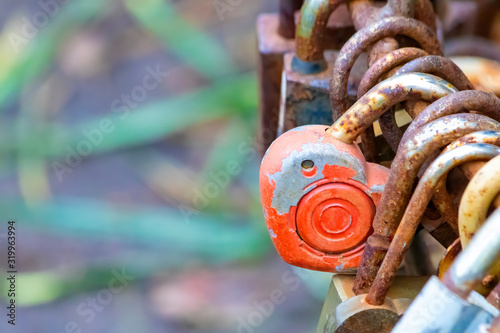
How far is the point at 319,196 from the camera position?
1.74ft

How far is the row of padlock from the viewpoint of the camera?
0.41m

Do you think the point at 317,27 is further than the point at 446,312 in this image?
Yes

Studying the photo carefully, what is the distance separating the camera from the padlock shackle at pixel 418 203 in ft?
1.43

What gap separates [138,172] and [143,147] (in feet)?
0.27

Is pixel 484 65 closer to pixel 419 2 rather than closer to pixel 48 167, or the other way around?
pixel 419 2

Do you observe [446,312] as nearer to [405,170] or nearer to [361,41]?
[405,170]

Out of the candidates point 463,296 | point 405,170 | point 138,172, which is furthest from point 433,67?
point 138,172

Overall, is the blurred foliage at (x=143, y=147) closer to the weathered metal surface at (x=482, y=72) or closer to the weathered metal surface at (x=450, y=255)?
the weathered metal surface at (x=482, y=72)

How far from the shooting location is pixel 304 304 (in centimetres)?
178

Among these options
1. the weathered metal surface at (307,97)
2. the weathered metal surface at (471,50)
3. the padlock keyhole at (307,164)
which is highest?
the padlock keyhole at (307,164)

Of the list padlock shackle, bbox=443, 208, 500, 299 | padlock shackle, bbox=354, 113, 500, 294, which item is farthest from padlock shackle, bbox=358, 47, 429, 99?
padlock shackle, bbox=443, 208, 500, 299

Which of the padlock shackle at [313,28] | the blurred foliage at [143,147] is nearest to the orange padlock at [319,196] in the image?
the padlock shackle at [313,28]

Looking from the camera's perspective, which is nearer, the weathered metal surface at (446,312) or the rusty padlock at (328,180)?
the weathered metal surface at (446,312)

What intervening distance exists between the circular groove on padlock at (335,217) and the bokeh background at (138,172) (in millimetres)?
1188
